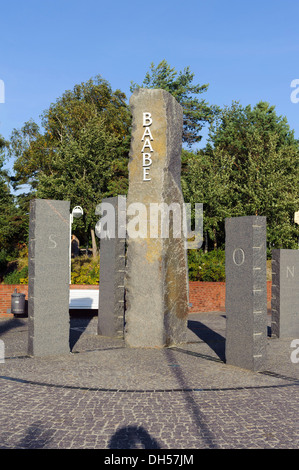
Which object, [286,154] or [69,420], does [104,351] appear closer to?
[69,420]

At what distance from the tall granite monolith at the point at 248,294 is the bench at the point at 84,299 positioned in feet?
27.4

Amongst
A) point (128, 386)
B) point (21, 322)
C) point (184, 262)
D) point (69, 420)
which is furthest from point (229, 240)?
point (21, 322)

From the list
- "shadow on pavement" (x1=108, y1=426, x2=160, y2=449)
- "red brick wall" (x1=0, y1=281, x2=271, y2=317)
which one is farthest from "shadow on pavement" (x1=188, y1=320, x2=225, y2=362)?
"shadow on pavement" (x1=108, y1=426, x2=160, y2=449)

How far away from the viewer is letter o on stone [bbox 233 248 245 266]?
8.43 m

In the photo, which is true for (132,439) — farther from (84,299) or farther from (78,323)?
(84,299)

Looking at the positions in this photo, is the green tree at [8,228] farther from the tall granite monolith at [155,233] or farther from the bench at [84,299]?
the tall granite monolith at [155,233]

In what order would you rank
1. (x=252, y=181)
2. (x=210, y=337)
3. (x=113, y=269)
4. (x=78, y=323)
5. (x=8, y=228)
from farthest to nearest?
(x=8, y=228) → (x=252, y=181) → (x=78, y=323) → (x=210, y=337) → (x=113, y=269)

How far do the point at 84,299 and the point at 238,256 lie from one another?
8972 mm

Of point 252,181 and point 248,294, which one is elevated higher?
point 252,181

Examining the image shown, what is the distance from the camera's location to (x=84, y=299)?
1631 cm

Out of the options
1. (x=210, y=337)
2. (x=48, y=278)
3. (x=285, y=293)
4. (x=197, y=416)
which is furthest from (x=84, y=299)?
(x=197, y=416)

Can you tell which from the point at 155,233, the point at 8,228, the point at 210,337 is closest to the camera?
the point at 155,233

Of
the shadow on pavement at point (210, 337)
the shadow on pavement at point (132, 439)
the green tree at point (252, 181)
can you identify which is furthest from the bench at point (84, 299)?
the green tree at point (252, 181)
